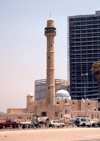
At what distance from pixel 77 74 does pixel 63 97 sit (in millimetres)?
38761

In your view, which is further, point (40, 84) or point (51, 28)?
point (40, 84)

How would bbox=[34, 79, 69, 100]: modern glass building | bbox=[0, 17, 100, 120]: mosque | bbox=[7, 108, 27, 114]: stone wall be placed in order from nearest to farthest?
1. bbox=[0, 17, 100, 120]: mosque
2. bbox=[7, 108, 27, 114]: stone wall
3. bbox=[34, 79, 69, 100]: modern glass building

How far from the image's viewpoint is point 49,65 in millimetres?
101000

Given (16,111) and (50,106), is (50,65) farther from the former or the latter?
(16,111)

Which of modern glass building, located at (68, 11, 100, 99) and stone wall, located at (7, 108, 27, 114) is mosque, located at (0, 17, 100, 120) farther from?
modern glass building, located at (68, 11, 100, 99)

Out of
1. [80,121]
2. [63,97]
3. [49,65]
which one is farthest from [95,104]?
[80,121]

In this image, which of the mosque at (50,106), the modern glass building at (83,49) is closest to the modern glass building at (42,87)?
the modern glass building at (83,49)

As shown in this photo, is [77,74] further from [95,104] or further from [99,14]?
[95,104]

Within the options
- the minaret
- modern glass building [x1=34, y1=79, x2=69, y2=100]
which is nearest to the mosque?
the minaret

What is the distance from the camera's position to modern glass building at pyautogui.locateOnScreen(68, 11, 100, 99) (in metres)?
149

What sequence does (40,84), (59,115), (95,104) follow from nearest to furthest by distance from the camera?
(59,115) → (95,104) → (40,84)

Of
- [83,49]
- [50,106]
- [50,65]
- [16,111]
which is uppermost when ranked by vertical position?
[83,49]

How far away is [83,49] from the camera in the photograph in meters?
149

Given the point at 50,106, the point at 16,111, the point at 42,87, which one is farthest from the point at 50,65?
the point at 42,87
